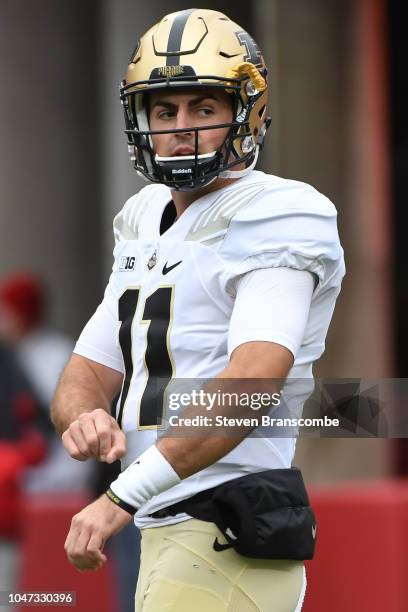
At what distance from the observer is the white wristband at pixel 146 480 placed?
2.65 metres

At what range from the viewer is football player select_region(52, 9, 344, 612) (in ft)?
8.88

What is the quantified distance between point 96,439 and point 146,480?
141mm

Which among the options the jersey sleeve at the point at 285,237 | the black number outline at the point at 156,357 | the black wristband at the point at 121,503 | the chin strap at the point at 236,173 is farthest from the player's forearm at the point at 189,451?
the chin strap at the point at 236,173

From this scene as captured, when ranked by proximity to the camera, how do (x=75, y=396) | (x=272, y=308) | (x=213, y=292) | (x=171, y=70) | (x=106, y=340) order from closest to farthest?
(x=272, y=308), (x=213, y=292), (x=171, y=70), (x=75, y=396), (x=106, y=340)

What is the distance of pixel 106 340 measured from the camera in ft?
10.4

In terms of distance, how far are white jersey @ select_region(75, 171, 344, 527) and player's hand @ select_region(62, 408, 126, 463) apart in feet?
0.58

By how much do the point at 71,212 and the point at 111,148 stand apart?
0.92m

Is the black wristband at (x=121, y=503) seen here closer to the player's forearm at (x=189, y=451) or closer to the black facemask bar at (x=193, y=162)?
the player's forearm at (x=189, y=451)

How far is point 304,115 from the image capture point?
24.2 feet

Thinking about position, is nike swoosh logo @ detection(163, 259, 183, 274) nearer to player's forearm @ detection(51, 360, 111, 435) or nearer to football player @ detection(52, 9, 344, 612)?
football player @ detection(52, 9, 344, 612)

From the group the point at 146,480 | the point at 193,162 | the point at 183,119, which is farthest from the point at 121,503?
the point at 183,119

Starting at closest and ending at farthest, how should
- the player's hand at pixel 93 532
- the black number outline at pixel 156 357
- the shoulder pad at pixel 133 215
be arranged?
1. the player's hand at pixel 93 532
2. the black number outline at pixel 156 357
3. the shoulder pad at pixel 133 215

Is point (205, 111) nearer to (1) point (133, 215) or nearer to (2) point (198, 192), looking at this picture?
(2) point (198, 192)

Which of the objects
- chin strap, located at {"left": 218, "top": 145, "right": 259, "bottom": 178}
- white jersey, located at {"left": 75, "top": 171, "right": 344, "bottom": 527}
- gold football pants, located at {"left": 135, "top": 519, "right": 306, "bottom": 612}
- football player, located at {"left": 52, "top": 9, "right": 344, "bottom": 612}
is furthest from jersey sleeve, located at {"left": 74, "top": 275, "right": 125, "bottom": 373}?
gold football pants, located at {"left": 135, "top": 519, "right": 306, "bottom": 612}
